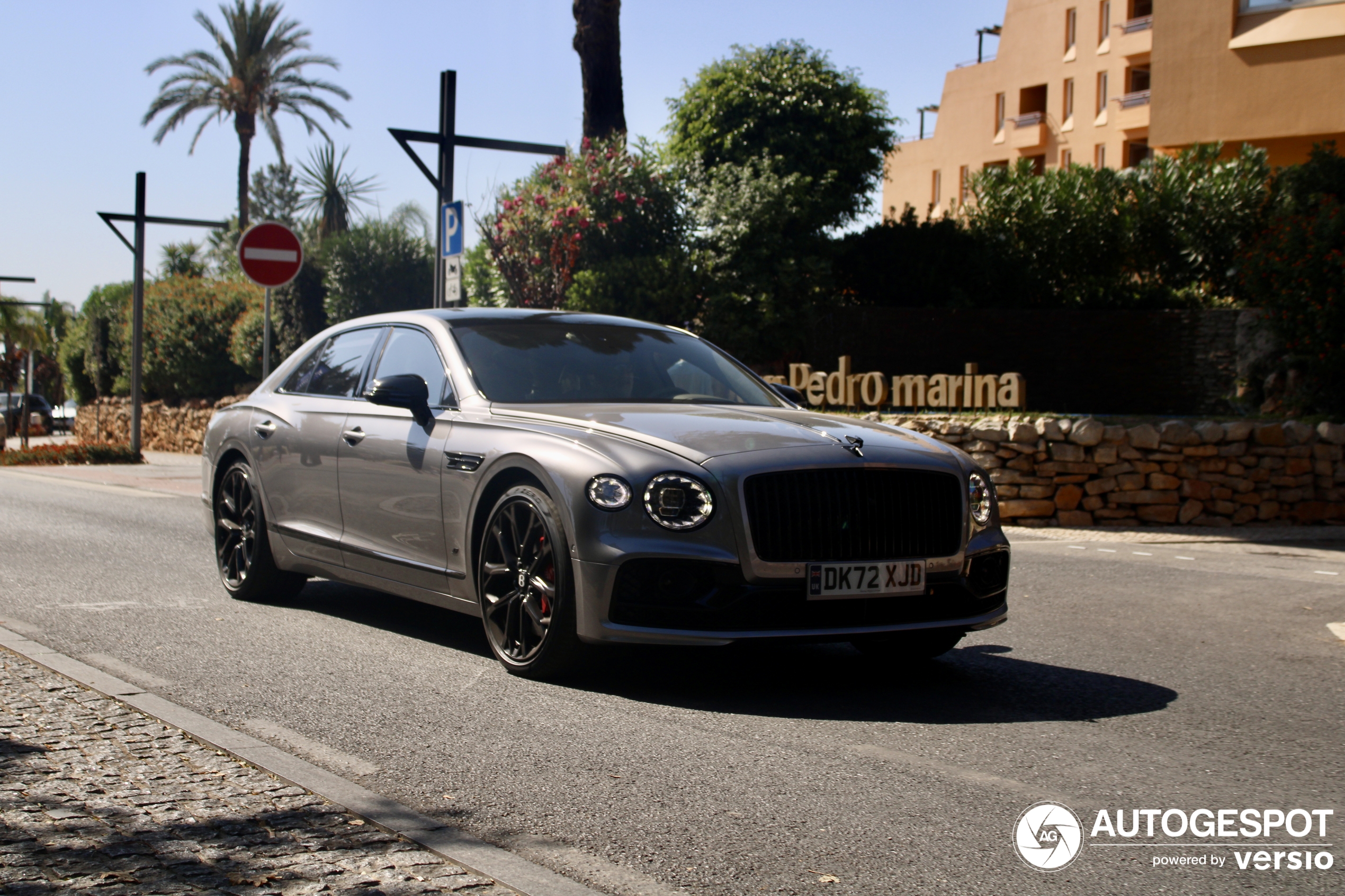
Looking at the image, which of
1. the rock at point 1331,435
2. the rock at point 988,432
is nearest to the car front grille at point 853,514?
the rock at point 988,432

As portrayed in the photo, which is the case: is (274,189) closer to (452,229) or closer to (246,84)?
(246,84)

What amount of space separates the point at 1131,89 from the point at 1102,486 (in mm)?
44111

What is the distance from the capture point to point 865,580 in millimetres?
5418

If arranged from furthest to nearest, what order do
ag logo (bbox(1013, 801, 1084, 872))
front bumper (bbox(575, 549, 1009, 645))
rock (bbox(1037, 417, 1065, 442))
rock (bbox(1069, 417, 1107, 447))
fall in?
rock (bbox(1037, 417, 1065, 442))
rock (bbox(1069, 417, 1107, 447))
front bumper (bbox(575, 549, 1009, 645))
ag logo (bbox(1013, 801, 1084, 872))

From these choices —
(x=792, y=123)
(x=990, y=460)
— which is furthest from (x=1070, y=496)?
(x=792, y=123)

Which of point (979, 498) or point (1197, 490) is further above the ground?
point (979, 498)

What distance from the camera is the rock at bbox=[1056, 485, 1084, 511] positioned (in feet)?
45.1

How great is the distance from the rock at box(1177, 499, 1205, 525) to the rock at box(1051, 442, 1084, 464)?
109 cm

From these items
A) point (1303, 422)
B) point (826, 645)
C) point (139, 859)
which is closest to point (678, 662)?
point (826, 645)

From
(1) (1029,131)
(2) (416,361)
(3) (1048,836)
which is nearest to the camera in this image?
(3) (1048,836)

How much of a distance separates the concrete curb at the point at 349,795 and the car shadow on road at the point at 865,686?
153 centimetres

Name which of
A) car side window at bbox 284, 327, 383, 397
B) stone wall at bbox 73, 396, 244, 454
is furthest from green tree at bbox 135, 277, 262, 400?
car side window at bbox 284, 327, 383, 397

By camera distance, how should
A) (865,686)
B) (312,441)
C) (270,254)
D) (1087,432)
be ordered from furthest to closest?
1. (270,254)
2. (1087,432)
3. (312,441)
4. (865,686)

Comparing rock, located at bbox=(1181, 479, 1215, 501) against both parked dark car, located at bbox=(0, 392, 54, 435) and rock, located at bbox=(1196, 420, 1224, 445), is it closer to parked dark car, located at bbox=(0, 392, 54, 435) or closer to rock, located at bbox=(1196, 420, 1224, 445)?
rock, located at bbox=(1196, 420, 1224, 445)
